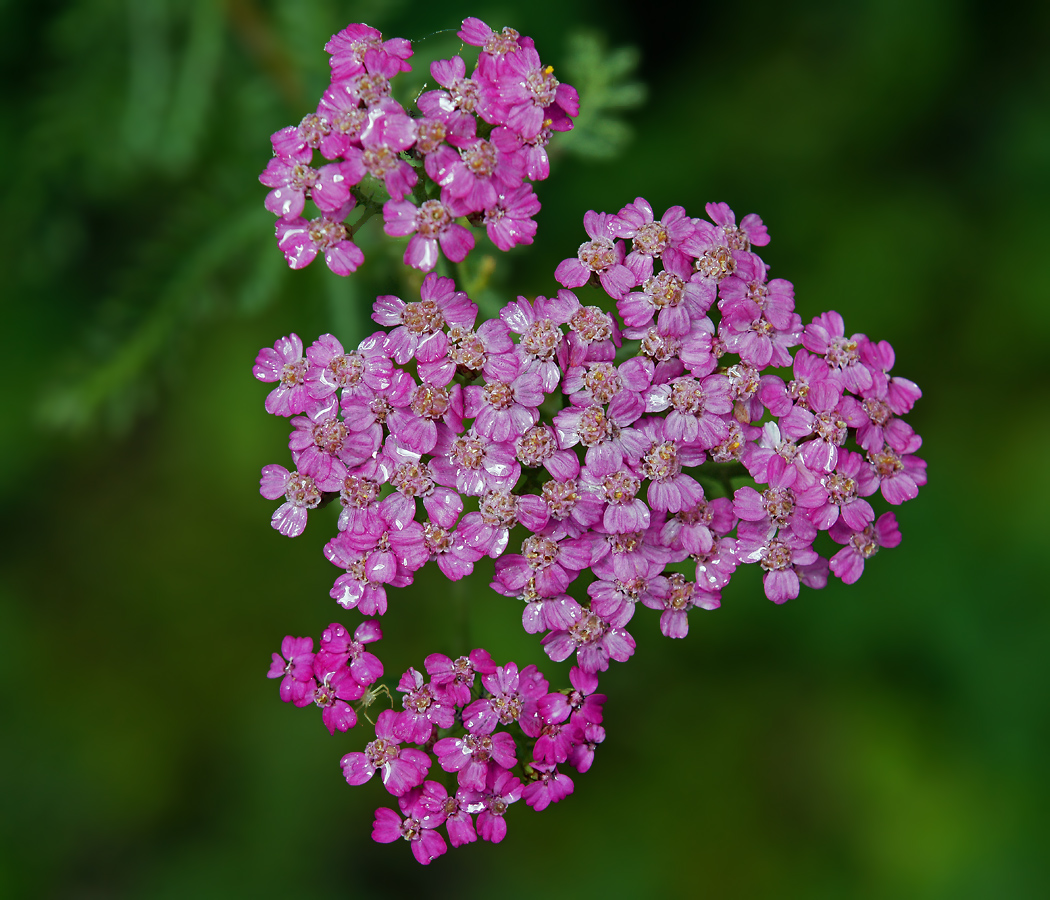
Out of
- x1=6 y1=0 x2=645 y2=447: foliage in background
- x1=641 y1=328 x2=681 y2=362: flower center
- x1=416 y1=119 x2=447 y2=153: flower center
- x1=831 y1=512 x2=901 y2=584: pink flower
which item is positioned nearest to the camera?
x1=416 y1=119 x2=447 y2=153: flower center

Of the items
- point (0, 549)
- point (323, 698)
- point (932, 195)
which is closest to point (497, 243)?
point (323, 698)

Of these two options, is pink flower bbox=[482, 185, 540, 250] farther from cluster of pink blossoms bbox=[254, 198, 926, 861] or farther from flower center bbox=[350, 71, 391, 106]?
flower center bbox=[350, 71, 391, 106]

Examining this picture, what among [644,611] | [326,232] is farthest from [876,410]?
[644,611]

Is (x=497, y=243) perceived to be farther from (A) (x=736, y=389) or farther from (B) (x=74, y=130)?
(B) (x=74, y=130)

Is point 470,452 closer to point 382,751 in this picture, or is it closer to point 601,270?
point 601,270

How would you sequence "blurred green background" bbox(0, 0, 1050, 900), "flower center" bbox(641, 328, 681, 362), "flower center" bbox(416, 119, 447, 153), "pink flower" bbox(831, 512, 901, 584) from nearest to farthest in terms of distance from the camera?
"flower center" bbox(416, 119, 447, 153)
"flower center" bbox(641, 328, 681, 362)
"pink flower" bbox(831, 512, 901, 584)
"blurred green background" bbox(0, 0, 1050, 900)

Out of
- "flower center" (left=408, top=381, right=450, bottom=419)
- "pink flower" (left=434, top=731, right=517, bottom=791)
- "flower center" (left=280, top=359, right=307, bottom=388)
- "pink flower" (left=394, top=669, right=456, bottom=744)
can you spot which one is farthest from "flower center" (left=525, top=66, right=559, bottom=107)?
"pink flower" (left=434, top=731, right=517, bottom=791)

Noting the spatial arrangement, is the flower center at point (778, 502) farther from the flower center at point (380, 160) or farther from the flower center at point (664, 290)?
the flower center at point (380, 160)
